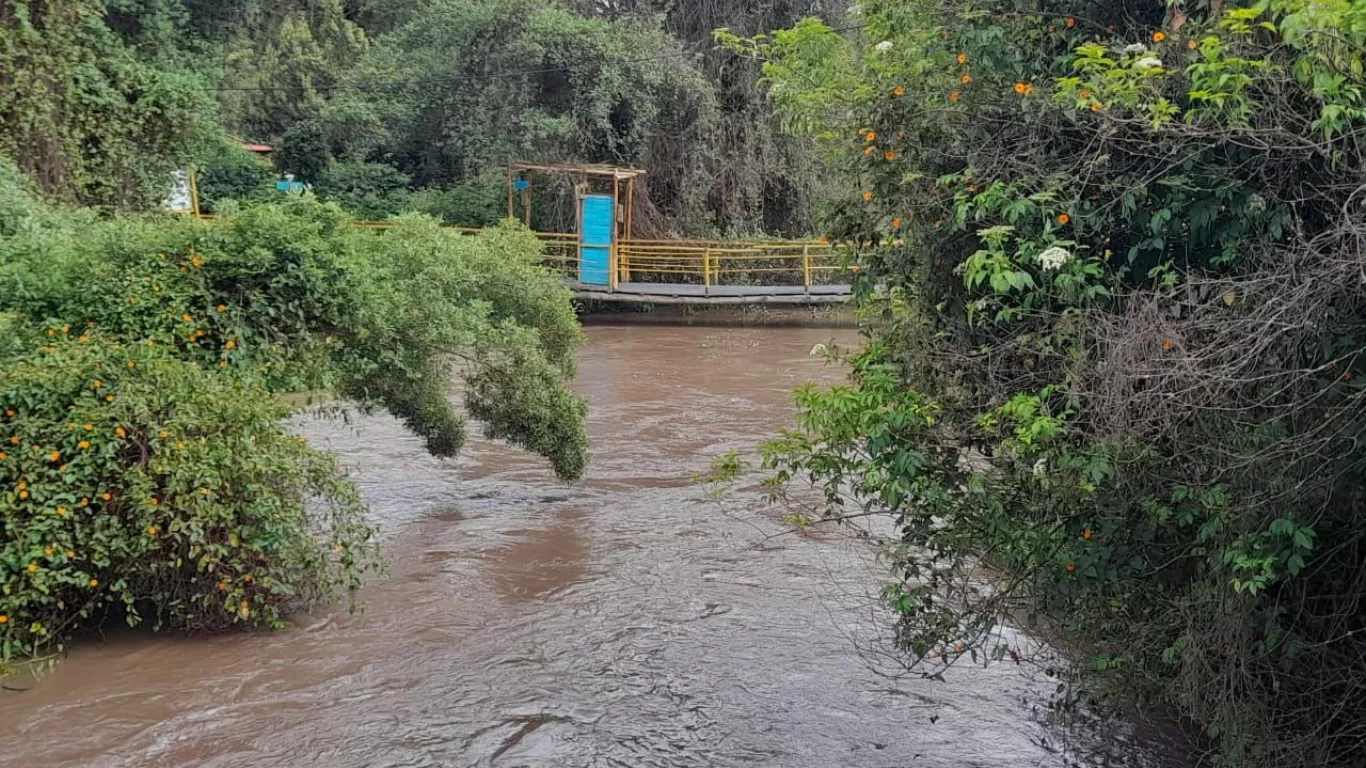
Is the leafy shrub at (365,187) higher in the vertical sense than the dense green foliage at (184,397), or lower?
higher

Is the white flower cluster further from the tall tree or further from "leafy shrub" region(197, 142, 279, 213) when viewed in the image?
"leafy shrub" region(197, 142, 279, 213)

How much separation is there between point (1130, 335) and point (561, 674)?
4.23 m

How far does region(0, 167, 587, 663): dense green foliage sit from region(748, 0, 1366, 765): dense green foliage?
342 cm

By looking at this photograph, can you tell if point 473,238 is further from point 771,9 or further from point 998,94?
point 771,9


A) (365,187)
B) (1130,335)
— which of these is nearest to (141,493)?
(1130,335)

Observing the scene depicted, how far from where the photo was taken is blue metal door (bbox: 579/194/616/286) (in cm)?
2220

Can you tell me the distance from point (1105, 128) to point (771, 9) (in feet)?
74.6

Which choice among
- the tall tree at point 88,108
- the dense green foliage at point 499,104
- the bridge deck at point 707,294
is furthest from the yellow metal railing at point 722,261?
the tall tree at point 88,108

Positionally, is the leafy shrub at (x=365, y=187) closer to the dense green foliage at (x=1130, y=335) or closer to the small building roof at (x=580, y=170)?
the small building roof at (x=580, y=170)

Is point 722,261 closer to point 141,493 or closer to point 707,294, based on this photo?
point 707,294

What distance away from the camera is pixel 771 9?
83.1 feet

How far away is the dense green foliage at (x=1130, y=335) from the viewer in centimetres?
350

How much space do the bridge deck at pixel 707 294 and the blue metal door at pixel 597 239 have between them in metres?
0.30

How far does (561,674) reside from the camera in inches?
267
